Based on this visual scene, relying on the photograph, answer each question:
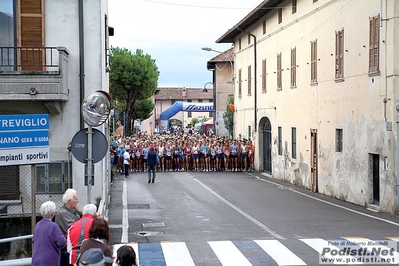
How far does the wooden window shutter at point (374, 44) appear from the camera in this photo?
20.9 m

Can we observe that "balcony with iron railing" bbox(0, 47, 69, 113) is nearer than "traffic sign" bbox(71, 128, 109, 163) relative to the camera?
No

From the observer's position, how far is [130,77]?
66938 mm

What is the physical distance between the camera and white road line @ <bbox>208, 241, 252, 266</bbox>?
12.4 metres

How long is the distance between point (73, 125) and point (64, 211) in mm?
8372

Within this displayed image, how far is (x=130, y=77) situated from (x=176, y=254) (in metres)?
54.7

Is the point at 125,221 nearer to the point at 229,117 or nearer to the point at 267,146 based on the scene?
the point at 267,146

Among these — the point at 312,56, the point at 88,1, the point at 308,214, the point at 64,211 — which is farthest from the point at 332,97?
the point at 64,211

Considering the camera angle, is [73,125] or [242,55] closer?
[73,125]

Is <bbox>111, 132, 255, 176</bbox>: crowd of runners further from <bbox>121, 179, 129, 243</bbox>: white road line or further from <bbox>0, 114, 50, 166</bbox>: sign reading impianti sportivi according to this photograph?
<bbox>0, 114, 50, 166</bbox>: sign reading impianti sportivi

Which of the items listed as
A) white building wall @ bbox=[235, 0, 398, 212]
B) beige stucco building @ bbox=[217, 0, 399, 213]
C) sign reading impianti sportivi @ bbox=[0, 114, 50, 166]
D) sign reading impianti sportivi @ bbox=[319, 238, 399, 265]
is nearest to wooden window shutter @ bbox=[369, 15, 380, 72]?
beige stucco building @ bbox=[217, 0, 399, 213]

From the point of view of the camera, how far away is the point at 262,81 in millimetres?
37812

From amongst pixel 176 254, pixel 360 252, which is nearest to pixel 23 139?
pixel 176 254

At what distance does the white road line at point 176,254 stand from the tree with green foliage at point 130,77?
5233 centimetres

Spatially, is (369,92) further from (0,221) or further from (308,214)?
(0,221)
